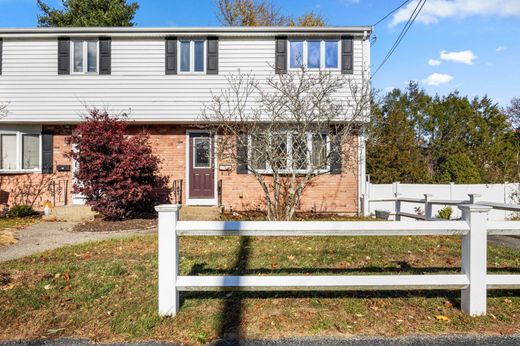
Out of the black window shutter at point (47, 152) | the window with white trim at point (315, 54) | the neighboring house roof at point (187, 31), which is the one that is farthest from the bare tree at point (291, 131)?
the black window shutter at point (47, 152)

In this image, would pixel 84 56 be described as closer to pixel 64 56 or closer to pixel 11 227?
pixel 64 56

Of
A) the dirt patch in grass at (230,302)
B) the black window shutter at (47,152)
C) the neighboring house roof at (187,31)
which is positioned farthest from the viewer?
the black window shutter at (47,152)

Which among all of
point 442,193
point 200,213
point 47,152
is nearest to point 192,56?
point 200,213

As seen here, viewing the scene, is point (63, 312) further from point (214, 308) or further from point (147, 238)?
point (147, 238)

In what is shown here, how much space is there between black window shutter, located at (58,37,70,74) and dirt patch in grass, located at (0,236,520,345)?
8.48 meters

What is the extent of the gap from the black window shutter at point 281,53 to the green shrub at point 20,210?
936 cm

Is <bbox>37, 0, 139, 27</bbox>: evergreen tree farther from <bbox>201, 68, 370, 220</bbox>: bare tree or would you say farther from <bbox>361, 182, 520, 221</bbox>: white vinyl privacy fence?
<bbox>361, 182, 520, 221</bbox>: white vinyl privacy fence

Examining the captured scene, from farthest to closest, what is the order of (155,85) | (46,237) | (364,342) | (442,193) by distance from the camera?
(442,193) < (155,85) < (46,237) < (364,342)

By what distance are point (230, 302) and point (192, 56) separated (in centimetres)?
1018

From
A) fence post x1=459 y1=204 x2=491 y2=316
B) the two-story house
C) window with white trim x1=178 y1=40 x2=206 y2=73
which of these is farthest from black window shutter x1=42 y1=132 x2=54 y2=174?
fence post x1=459 y1=204 x2=491 y2=316

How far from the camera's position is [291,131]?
9984 mm

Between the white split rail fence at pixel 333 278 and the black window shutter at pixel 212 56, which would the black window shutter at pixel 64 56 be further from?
the white split rail fence at pixel 333 278

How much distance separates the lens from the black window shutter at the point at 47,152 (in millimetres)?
12727

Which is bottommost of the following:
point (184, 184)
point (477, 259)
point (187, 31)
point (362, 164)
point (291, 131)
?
point (477, 259)
